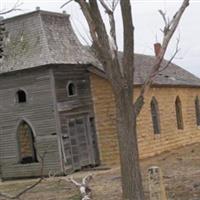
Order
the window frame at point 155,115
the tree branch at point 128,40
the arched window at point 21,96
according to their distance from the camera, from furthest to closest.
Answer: the window frame at point 155,115, the arched window at point 21,96, the tree branch at point 128,40

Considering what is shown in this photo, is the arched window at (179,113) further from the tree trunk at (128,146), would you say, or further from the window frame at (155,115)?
the tree trunk at (128,146)

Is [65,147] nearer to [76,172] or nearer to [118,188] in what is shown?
[76,172]

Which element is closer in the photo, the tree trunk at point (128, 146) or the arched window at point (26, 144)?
the tree trunk at point (128, 146)

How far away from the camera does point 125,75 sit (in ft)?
36.2

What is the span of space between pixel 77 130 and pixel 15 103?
306 centimetres

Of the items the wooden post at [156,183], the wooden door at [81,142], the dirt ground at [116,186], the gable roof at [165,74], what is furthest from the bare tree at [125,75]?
the gable roof at [165,74]

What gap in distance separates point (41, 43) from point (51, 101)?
2.68m

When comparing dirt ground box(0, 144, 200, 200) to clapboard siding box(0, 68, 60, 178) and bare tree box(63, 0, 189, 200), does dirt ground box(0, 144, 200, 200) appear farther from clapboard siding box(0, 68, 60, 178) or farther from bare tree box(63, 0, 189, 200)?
bare tree box(63, 0, 189, 200)

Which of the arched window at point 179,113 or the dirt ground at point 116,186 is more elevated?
the arched window at point 179,113

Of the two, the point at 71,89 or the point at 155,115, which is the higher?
the point at 71,89

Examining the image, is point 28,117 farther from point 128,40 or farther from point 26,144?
point 128,40

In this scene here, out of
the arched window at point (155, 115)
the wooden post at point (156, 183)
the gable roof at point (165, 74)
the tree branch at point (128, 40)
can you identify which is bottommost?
the wooden post at point (156, 183)

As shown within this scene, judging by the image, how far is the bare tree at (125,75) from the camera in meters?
11.0

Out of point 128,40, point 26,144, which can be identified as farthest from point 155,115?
point 128,40
